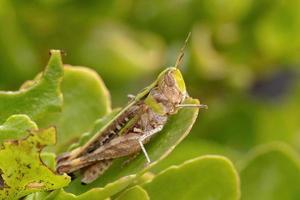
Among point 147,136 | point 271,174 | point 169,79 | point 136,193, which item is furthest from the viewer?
point 271,174

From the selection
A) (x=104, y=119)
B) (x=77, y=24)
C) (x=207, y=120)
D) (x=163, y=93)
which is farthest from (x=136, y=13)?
(x=104, y=119)

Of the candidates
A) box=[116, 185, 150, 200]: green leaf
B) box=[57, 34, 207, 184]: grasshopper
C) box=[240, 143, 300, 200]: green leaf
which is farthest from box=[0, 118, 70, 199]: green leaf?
box=[240, 143, 300, 200]: green leaf

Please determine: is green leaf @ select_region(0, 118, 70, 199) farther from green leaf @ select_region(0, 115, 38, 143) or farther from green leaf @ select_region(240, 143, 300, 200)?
green leaf @ select_region(240, 143, 300, 200)

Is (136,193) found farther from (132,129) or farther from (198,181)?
(132,129)

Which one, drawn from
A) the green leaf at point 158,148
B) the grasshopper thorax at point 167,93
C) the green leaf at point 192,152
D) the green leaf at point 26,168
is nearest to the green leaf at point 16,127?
the green leaf at point 26,168

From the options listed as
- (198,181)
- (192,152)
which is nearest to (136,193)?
(198,181)

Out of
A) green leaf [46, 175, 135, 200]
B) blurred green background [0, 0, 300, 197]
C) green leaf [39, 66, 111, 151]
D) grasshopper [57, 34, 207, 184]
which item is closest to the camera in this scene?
green leaf [46, 175, 135, 200]
